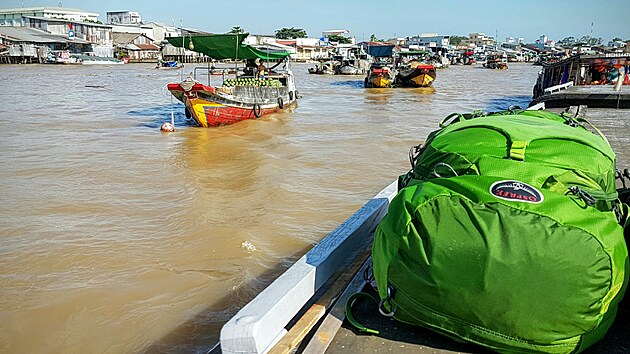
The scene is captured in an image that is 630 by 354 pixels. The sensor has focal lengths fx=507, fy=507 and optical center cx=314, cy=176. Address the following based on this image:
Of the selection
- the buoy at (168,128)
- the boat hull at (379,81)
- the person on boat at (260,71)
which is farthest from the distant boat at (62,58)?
the buoy at (168,128)

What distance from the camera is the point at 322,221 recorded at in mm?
6008

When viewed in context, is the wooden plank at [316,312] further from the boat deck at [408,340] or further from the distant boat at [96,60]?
the distant boat at [96,60]

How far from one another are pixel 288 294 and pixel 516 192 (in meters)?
0.91

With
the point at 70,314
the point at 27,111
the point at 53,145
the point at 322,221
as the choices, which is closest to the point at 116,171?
the point at 53,145

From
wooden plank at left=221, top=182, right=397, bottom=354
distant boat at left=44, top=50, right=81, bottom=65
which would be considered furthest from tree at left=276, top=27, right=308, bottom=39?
wooden plank at left=221, top=182, right=397, bottom=354

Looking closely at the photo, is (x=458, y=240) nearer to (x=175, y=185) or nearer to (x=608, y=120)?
(x=175, y=185)

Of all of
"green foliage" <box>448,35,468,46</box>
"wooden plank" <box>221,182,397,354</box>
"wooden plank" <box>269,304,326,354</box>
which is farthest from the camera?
"green foliage" <box>448,35,468,46</box>

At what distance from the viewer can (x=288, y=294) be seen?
1.95m

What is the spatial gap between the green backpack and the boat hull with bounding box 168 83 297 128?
37.8ft

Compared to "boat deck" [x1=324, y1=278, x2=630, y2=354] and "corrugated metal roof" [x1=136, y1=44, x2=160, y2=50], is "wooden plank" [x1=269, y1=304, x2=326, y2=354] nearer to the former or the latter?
"boat deck" [x1=324, y1=278, x2=630, y2=354]

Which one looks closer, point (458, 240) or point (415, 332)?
point (458, 240)

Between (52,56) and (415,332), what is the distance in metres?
63.4

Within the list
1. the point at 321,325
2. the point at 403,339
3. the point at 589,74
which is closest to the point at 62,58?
the point at 589,74

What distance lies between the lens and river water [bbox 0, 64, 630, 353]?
12.7 ft
